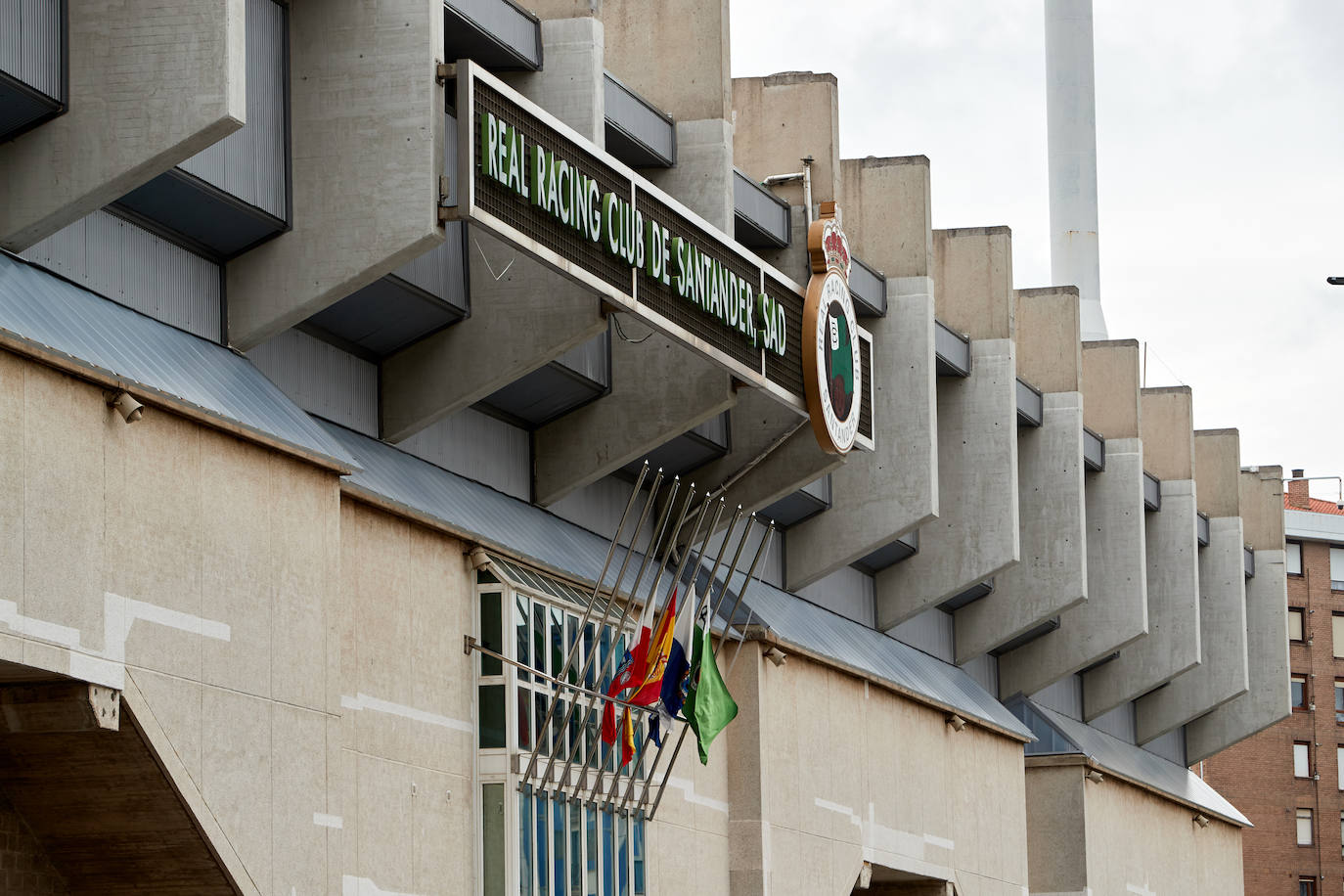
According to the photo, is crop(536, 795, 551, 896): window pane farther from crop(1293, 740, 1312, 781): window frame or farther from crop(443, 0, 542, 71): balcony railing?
crop(1293, 740, 1312, 781): window frame

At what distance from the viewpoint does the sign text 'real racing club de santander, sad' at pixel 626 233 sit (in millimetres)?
23312

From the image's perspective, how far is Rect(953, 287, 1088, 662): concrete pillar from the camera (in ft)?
145

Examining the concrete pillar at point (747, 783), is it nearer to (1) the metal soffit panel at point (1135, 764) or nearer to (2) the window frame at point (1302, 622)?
(1) the metal soffit panel at point (1135, 764)

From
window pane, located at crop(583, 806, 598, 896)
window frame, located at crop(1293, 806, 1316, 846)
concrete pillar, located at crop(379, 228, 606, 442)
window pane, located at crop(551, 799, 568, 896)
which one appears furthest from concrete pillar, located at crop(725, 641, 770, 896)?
window frame, located at crop(1293, 806, 1316, 846)

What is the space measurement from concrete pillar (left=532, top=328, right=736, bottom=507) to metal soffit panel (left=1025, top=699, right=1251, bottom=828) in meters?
19.3

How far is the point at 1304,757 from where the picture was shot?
100688 millimetres

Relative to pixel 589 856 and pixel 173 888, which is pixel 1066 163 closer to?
pixel 589 856

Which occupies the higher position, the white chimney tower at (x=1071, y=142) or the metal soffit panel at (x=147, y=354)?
the white chimney tower at (x=1071, y=142)

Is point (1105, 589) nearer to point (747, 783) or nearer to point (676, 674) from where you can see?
point (747, 783)

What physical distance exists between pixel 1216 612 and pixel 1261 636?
4124 mm

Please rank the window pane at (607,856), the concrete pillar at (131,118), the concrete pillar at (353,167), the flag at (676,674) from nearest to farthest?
1. the concrete pillar at (131,118)
2. the concrete pillar at (353,167)
3. the window pane at (607,856)
4. the flag at (676,674)

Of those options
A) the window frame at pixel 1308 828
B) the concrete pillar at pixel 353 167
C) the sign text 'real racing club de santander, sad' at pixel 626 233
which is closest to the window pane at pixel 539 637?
the sign text 'real racing club de santander, sad' at pixel 626 233

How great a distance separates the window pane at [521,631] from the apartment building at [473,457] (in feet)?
0.14

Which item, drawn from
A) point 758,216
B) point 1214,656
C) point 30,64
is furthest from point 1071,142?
point 30,64
